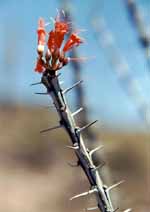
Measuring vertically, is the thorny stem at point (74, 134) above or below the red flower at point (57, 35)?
below

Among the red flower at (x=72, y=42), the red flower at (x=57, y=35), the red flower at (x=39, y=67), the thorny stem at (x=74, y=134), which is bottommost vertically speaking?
the thorny stem at (x=74, y=134)

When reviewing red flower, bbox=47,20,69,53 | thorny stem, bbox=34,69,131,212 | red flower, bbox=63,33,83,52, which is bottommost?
thorny stem, bbox=34,69,131,212

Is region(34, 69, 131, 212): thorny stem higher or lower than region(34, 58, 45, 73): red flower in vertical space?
lower

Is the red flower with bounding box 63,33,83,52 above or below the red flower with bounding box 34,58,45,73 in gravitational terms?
above

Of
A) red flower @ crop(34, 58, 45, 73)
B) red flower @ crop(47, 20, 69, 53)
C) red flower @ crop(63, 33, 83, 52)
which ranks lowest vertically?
red flower @ crop(34, 58, 45, 73)

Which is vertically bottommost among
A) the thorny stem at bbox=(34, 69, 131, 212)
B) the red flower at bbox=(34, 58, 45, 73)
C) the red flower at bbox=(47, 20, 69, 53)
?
the thorny stem at bbox=(34, 69, 131, 212)

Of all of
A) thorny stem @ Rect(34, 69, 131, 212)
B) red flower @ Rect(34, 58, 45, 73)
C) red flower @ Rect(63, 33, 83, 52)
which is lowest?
thorny stem @ Rect(34, 69, 131, 212)
